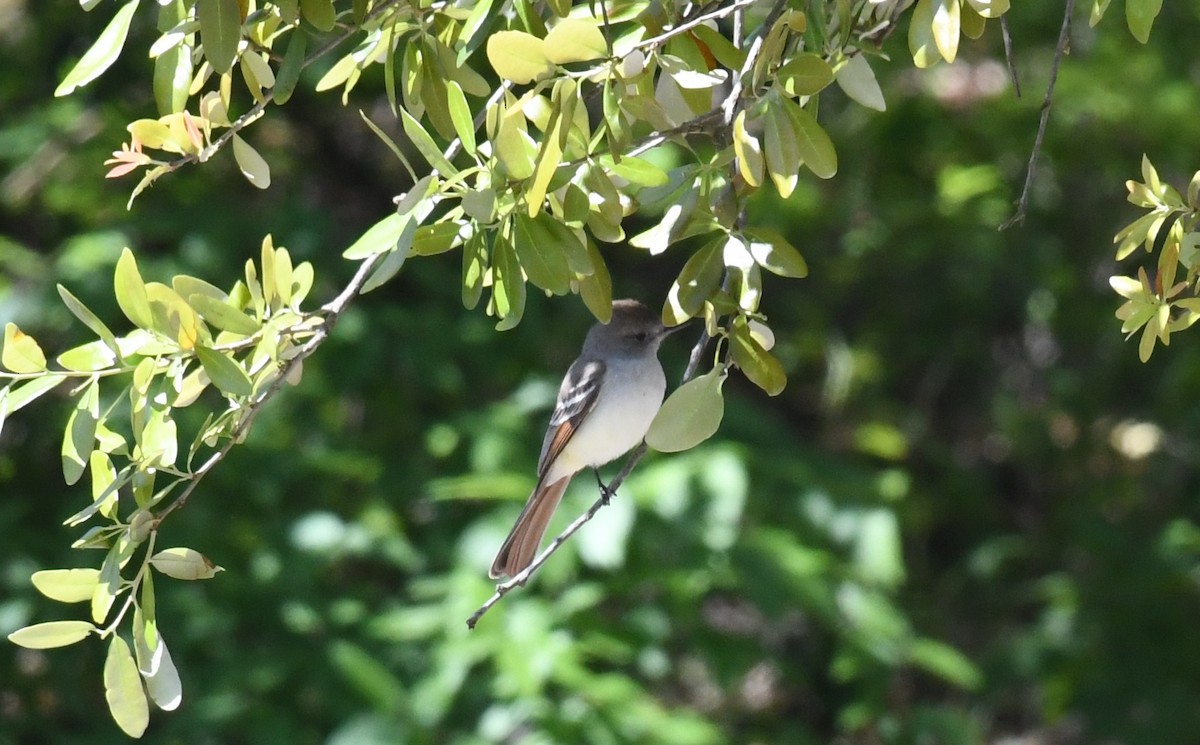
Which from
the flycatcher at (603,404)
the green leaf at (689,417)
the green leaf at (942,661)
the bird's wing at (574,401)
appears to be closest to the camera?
the green leaf at (689,417)

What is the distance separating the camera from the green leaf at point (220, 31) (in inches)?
74.9

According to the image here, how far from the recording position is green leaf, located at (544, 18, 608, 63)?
1705 millimetres

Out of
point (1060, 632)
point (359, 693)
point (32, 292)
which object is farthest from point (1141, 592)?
point (32, 292)

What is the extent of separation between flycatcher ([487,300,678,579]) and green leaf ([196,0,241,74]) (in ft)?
5.65

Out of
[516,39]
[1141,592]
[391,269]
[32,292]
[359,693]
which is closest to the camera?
[516,39]

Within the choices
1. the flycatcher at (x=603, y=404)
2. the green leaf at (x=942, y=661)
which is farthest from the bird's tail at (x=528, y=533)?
the green leaf at (x=942, y=661)

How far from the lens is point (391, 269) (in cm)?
184

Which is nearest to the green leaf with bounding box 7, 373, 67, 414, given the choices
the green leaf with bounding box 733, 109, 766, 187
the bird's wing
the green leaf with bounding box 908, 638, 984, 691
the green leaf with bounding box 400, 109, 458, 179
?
the green leaf with bounding box 400, 109, 458, 179

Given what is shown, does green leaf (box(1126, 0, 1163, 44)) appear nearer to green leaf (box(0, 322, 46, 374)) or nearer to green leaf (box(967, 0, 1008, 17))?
green leaf (box(967, 0, 1008, 17))

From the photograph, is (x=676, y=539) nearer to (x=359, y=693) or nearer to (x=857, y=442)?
(x=359, y=693)

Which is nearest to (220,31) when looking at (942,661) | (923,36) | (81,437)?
(81,437)

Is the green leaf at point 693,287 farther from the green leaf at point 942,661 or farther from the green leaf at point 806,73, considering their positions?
the green leaf at point 942,661

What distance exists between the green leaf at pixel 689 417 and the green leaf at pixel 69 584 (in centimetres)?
81

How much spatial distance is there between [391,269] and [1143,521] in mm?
5383
